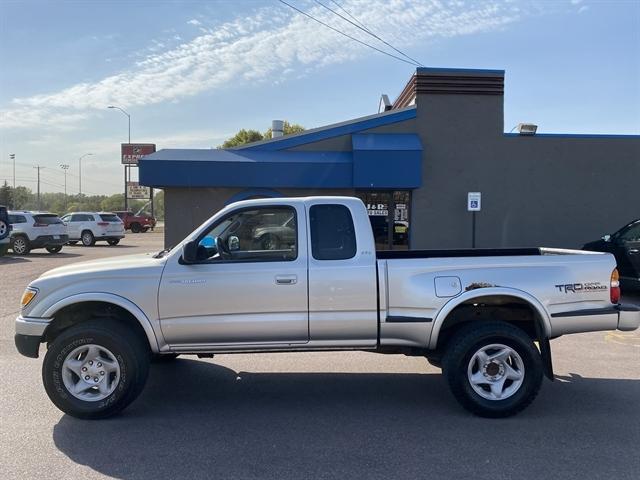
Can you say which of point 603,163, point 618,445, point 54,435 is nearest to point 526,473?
point 618,445

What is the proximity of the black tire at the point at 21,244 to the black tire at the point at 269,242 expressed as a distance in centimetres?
1940

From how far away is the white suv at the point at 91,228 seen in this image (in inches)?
1081

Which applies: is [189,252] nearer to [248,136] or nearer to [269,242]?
[269,242]

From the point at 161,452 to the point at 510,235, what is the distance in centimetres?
1314

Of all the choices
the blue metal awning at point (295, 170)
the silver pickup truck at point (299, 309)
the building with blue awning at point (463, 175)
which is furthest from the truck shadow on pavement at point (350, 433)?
the building with blue awning at point (463, 175)

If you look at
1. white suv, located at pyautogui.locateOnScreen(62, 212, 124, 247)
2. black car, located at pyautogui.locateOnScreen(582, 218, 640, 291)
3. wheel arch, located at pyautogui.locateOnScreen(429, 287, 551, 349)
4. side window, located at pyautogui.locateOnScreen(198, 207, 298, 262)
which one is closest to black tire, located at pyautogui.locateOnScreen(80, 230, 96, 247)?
white suv, located at pyautogui.locateOnScreen(62, 212, 124, 247)

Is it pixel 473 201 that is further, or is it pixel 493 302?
pixel 473 201

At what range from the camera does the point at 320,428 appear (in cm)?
461

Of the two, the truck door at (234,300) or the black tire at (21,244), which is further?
the black tire at (21,244)

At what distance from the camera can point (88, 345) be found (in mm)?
4781

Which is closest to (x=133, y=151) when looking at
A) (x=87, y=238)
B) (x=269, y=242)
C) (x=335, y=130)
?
(x=87, y=238)

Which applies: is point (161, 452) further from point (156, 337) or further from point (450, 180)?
point (450, 180)

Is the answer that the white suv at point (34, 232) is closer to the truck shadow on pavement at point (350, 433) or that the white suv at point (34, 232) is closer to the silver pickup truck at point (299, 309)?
the truck shadow on pavement at point (350, 433)

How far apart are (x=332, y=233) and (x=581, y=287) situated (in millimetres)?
2309
